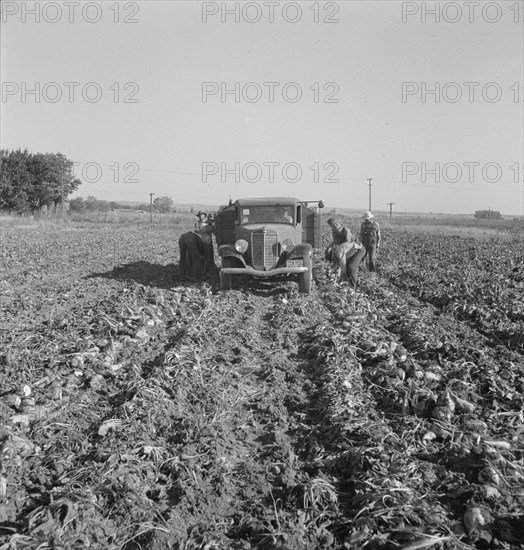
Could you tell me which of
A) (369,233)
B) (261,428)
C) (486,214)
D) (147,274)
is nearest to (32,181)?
(147,274)

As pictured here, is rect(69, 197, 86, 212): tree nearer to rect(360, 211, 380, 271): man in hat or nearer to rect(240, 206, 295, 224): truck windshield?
rect(360, 211, 380, 271): man in hat

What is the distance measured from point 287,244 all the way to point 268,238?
0.47 m

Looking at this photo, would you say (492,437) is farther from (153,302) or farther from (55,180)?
(55,180)

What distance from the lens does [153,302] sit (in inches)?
392

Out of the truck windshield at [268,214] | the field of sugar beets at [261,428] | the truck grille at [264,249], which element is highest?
the truck windshield at [268,214]

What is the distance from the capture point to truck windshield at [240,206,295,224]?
39.1ft

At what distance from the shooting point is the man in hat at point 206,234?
13250 mm

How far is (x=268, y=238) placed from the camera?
11180 millimetres

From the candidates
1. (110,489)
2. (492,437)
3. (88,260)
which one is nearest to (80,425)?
(110,489)

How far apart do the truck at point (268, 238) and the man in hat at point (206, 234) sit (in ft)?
2.78

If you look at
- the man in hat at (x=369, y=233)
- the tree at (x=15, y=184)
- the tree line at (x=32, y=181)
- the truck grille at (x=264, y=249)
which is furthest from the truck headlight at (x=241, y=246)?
the tree at (x=15, y=184)

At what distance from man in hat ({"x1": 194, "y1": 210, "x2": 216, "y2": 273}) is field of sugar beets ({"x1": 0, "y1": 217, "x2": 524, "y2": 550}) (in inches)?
161

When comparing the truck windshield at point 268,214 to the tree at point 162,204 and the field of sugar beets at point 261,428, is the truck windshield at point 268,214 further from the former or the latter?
the tree at point 162,204

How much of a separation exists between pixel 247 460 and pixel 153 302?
6160 mm
